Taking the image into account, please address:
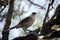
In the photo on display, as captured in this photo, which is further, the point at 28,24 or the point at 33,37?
the point at 28,24

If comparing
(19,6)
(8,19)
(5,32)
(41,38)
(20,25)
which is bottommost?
(41,38)

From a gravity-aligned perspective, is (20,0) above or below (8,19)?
above

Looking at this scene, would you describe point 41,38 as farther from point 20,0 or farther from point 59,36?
point 20,0

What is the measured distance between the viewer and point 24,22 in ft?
14.8

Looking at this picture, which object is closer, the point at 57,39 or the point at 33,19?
the point at 57,39

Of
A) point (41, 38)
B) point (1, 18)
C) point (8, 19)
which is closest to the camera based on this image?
A: point (41, 38)

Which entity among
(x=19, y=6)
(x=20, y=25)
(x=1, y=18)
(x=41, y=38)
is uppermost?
(x=19, y=6)

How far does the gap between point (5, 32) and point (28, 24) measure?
2579 mm

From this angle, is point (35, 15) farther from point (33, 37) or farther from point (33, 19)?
point (33, 37)

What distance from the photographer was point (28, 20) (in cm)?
459

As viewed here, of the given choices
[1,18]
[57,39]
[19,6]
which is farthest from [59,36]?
[19,6]

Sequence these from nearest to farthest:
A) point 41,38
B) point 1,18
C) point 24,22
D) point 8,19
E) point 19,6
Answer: point 41,38
point 8,19
point 1,18
point 19,6
point 24,22

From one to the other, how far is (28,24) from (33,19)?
0.61 ft

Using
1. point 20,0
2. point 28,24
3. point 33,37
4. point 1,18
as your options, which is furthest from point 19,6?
point 33,37
